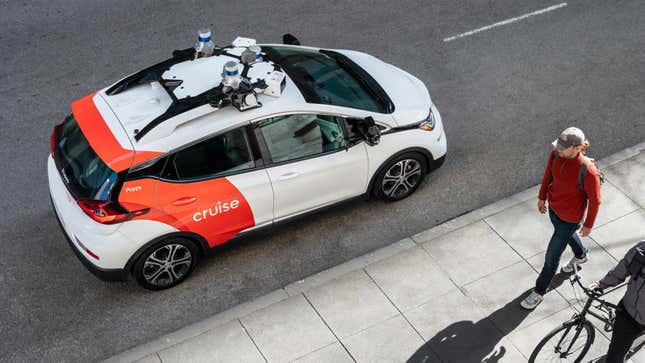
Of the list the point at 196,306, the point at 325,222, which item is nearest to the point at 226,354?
the point at 196,306

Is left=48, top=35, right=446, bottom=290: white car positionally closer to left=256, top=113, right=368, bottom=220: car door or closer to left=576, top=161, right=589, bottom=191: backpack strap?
left=256, top=113, right=368, bottom=220: car door

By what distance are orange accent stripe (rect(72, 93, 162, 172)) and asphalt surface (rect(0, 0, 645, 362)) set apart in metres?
1.49

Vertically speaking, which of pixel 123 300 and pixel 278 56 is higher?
pixel 278 56

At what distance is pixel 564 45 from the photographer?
11.0 meters

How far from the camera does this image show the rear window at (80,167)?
6.47m

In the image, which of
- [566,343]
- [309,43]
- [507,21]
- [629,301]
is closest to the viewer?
[629,301]

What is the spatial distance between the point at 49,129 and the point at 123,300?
10.4 feet

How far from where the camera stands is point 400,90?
26.5 feet

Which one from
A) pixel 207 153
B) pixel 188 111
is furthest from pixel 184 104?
Result: pixel 207 153

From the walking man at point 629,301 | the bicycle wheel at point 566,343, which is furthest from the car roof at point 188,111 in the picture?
the walking man at point 629,301

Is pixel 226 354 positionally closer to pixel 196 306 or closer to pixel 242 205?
pixel 196 306

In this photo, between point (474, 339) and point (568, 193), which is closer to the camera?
point (568, 193)

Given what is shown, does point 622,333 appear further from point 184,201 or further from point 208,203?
point 184,201

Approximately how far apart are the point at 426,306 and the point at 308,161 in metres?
1.89
